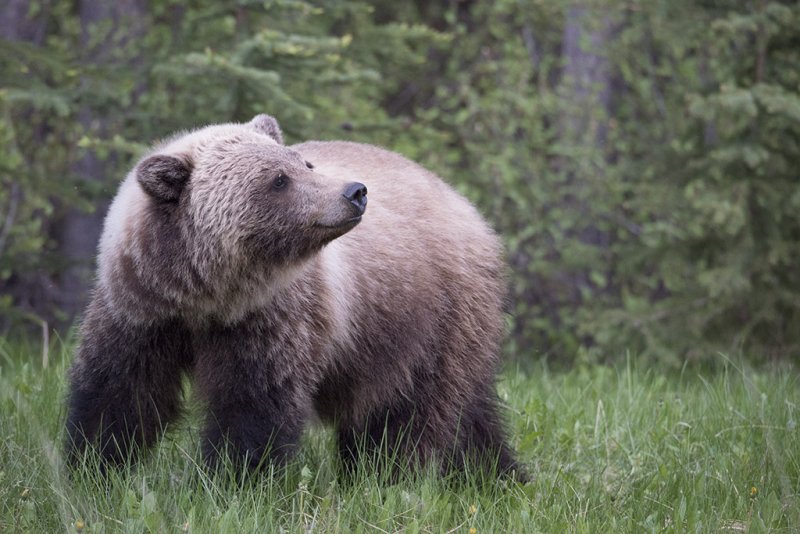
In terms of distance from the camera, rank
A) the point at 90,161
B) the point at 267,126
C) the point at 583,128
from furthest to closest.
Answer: the point at 583,128 < the point at 90,161 < the point at 267,126

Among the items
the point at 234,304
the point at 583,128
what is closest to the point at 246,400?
the point at 234,304

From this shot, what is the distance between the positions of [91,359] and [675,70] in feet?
26.6

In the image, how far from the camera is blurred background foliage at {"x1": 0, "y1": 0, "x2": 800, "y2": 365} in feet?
25.6

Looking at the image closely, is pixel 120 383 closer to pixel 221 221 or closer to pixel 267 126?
pixel 221 221

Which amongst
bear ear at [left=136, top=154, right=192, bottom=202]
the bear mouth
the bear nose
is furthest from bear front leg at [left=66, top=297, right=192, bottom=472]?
the bear nose

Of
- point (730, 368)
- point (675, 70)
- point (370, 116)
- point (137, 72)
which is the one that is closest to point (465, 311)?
point (730, 368)

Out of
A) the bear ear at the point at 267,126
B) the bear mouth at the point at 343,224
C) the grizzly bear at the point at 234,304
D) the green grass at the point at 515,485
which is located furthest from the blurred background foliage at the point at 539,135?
the bear mouth at the point at 343,224

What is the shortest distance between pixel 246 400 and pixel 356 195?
988 millimetres

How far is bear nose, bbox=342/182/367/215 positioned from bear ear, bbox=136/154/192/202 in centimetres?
73

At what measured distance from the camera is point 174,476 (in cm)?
452

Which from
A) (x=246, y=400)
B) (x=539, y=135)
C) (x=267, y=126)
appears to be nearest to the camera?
(x=246, y=400)

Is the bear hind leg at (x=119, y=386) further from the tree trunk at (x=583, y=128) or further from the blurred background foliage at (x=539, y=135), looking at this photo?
the tree trunk at (x=583, y=128)

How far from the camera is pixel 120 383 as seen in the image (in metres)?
4.50

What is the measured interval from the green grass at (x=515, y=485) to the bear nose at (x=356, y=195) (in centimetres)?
118
